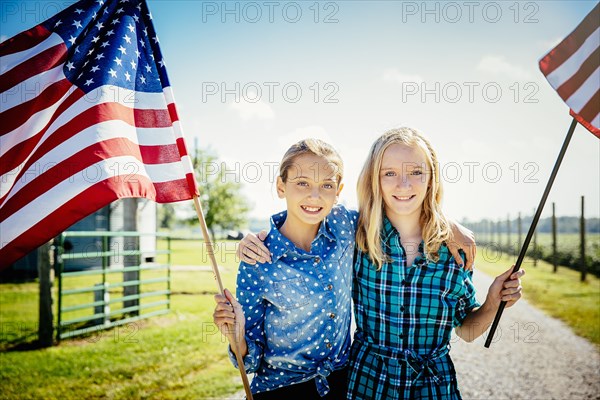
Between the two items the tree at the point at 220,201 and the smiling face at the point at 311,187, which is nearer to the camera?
the smiling face at the point at 311,187

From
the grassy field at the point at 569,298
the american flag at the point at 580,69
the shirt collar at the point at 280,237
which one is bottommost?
the grassy field at the point at 569,298

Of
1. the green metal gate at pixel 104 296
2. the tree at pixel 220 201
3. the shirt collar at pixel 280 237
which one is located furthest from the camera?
the tree at pixel 220 201

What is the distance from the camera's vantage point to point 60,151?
6.98 feet

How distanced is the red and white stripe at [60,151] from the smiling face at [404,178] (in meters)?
1.20

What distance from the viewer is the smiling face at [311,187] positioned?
2418 mm

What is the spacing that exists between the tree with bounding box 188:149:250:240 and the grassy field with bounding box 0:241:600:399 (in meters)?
28.4

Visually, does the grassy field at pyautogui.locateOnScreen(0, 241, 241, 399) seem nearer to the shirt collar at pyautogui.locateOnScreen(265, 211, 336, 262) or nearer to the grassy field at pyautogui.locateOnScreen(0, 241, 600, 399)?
the grassy field at pyautogui.locateOnScreen(0, 241, 600, 399)

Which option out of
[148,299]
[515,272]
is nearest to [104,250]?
[148,299]

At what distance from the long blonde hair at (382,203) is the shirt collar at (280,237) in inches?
8.5

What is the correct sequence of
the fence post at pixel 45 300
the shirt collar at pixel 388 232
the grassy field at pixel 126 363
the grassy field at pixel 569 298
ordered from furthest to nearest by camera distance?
the grassy field at pixel 569 298 < the fence post at pixel 45 300 < the grassy field at pixel 126 363 < the shirt collar at pixel 388 232

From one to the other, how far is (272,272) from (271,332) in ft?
1.14

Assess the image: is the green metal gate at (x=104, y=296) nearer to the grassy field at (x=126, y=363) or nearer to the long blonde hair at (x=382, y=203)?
the grassy field at (x=126, y=363)

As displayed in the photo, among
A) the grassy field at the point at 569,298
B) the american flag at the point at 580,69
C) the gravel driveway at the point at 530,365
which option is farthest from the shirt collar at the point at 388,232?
the grassy field at the point at 569,298

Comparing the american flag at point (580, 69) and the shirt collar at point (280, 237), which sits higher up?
the american flag at point (580, 69)
